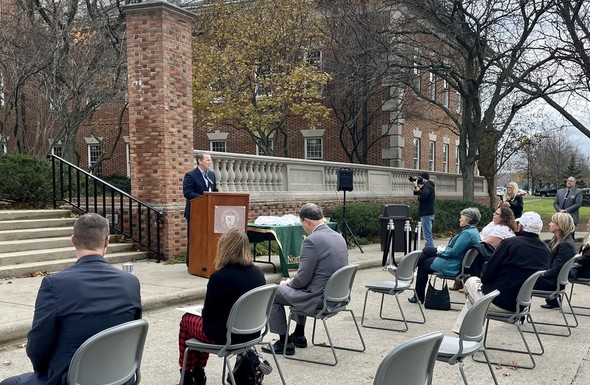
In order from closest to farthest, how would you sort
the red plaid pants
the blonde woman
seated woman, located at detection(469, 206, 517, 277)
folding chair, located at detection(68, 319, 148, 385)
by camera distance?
folding chair, located at detection(68, 319, 148, 385) → the red plaid pants → seated woman, located at detection(469, 206, 517, 277) → the blonde woman

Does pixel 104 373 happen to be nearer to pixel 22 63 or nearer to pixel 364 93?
pixel 22 63

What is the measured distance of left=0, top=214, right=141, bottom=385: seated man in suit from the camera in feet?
10.3

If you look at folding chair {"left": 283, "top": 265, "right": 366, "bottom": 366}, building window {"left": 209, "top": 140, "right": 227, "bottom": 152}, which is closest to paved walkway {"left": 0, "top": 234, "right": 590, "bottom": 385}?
folding chair {"left": 283, "top": 265, "right": 366, "bottom": 366}

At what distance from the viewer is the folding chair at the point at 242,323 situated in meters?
4.29

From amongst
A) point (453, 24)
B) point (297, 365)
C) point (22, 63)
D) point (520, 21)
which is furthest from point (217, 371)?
point (520, 21)

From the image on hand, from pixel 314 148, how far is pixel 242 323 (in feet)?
72.6

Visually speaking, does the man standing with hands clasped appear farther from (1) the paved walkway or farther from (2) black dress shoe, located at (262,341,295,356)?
(2) black dress shoe, located at (262,341,295,356)

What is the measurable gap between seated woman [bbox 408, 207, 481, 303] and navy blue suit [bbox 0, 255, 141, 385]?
18.3 ft

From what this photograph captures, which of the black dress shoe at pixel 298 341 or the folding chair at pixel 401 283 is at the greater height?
the folding chair at pixel 401 283

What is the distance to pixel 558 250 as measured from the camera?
24.0 feet

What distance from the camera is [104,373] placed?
10.7ft

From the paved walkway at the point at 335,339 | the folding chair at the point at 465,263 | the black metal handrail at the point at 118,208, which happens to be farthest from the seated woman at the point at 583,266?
the black metal handrail at the point at 118,208

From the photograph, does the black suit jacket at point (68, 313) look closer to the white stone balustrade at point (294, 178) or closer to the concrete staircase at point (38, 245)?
the concrete staircase at point (38, 245)

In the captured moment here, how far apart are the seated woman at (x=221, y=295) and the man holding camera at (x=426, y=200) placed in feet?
29.9
